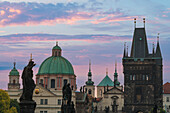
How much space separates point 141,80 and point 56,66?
82.9 ft

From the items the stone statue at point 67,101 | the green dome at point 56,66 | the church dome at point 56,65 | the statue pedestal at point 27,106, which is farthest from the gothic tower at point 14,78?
the statue pedestal at point 27,106

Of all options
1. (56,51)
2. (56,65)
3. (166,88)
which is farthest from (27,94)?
(166,88)

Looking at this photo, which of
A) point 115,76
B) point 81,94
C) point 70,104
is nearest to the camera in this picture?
point 70,104

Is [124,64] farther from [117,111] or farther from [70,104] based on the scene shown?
[70,104]

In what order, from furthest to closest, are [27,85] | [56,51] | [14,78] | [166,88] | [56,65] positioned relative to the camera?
[166,88]
[14,78]
[56,51]
[56,65]
[27,85]

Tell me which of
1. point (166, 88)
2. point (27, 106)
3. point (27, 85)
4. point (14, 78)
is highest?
point (14, 78)

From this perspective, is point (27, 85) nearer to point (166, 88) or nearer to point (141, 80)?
point (141, 80)

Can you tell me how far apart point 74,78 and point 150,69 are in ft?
77.3

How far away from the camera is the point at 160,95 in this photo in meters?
139

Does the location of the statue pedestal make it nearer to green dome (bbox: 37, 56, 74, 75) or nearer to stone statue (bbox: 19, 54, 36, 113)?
stone statue (bbox: 19, 54, 36, 113)

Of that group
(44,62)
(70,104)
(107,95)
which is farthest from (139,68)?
(70,104)

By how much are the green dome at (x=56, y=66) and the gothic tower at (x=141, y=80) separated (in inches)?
704

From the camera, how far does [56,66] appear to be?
134 m

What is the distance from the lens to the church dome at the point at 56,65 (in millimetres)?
132875
